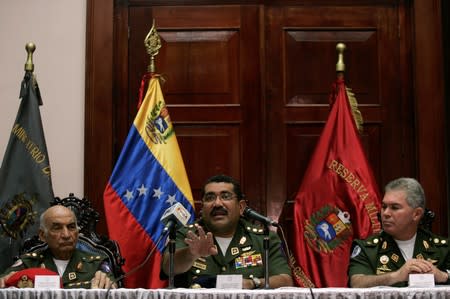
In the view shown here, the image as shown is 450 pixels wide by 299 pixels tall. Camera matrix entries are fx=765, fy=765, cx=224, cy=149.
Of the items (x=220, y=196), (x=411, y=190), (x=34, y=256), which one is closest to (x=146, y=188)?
(x=220, y=196)

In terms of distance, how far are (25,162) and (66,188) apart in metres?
0.45

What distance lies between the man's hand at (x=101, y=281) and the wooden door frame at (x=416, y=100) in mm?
1170

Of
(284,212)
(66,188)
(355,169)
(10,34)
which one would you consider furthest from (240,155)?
(10,34)

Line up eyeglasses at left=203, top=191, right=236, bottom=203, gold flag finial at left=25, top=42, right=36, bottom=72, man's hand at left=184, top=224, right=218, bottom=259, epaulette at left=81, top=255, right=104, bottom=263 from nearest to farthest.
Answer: man's hand at left=184, top=224, right=218, bottom=259
epaulette at left=81, top=255, right=104, bottom=263
eyeglasses at left=203, top=191, right=236, bottom=203
gold flag finial at left=25, top=42, right=36, bottom=72

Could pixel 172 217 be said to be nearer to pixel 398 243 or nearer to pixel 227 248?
pixel 227 248

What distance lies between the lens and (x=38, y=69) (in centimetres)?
500

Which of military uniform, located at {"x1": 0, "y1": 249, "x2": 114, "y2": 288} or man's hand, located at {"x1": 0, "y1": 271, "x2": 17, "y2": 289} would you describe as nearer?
man's hand, located at {"x1": 0, "y1": 271, "x2": 17, "y2": 289}

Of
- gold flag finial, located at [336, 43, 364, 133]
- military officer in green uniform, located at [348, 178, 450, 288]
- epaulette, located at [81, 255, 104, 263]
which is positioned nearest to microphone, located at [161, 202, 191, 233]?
epaulette, located at [81, 255, 104, 263]

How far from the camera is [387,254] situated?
12.7ft

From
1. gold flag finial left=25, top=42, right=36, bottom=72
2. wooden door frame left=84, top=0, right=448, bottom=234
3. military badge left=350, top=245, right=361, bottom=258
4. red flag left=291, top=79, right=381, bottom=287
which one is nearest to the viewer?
military badge left=350, top=245, right=361, bottom=258

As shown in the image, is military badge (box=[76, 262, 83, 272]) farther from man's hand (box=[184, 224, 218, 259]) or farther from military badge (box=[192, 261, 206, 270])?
man's hand (box=[184, 224, 218, 259])

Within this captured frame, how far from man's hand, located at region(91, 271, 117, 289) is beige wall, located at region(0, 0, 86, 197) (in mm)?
1296

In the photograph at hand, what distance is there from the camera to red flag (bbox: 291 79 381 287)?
4.36 m

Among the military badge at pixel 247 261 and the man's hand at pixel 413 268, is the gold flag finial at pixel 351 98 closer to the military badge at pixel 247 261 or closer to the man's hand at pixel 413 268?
the military badge at pixel 247 261
